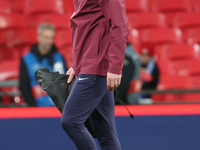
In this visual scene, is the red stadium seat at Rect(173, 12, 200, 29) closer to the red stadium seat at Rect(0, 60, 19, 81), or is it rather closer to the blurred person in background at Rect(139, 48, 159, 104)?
the blurred person in background at Rect(139, 48, 159, 104)

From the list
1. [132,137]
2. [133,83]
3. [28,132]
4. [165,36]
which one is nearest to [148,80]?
[133,83]

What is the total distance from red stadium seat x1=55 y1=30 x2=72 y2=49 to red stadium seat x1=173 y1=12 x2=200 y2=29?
1998 millimetres

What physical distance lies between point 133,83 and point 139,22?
2.20 m

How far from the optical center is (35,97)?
2.62 m

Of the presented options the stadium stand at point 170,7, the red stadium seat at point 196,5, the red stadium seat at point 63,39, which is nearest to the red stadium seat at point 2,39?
the red stadium seat at point 63,39

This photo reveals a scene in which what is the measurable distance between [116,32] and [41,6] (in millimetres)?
3694

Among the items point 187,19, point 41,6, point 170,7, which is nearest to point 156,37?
point 187,19

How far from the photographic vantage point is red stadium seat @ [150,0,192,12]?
534 centimetres

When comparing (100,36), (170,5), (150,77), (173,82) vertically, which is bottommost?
(173,82)

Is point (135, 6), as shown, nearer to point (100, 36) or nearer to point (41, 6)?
point (41, 6)

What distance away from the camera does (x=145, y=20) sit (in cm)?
489

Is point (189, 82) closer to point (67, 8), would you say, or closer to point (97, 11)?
point (67, 8)

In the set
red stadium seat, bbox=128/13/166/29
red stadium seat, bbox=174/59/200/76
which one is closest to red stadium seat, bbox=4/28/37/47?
red stadium seat, bbox=128/13/166/29

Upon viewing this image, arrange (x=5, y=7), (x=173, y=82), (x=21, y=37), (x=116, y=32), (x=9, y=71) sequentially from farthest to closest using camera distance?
(x=5, y=7), (x=21, y=37), (x=173, y=82), (x=9, y=71), (x=116, y=32)
